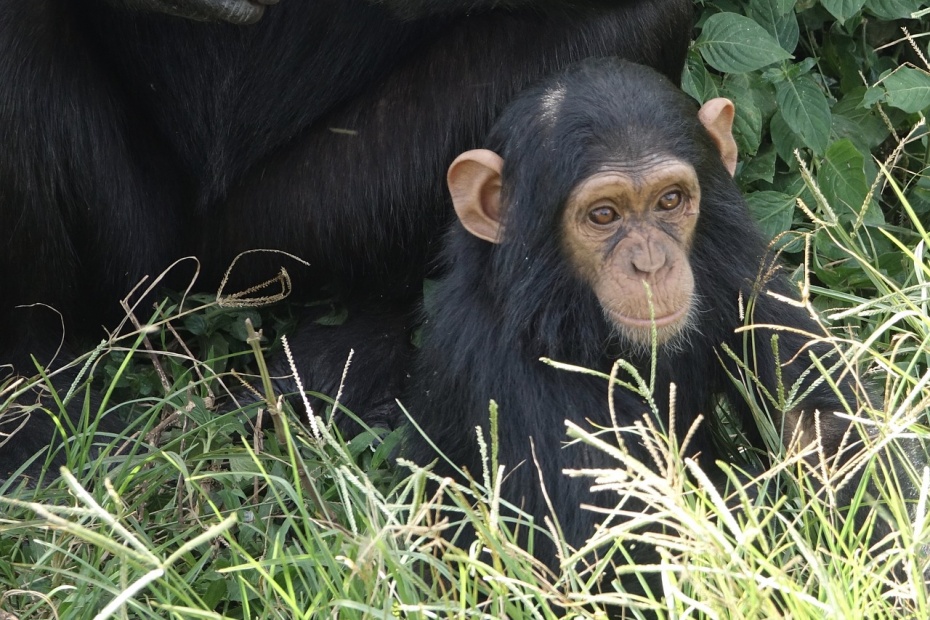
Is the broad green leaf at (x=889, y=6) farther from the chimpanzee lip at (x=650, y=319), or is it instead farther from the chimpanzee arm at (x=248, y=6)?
the chimpanzee lip at (x=650, y=319)

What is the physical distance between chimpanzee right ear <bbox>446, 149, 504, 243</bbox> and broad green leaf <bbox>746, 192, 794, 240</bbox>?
125cm

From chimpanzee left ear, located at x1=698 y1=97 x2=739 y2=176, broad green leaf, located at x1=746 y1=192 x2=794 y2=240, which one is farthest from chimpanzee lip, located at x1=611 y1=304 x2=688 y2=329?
broad green leaf, located at x1=746 y1=192 x2=794 y2=240

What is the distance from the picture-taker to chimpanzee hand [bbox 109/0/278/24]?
3.38 metres

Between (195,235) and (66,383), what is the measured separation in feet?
1.97

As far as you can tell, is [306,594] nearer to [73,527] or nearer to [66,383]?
[73,527]

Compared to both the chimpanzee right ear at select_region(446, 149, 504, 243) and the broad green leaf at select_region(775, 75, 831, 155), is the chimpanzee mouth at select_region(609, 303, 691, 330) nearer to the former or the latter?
the chimpanzee right ear at select_region(446, 149, 504, 243)

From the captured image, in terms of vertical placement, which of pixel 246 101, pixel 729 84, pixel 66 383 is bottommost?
pixel 66 383

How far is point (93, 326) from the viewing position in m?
4.08

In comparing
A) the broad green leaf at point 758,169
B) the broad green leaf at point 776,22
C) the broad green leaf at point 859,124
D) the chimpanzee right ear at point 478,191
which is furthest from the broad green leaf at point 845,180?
the chimpanzee right ear at point 478,191

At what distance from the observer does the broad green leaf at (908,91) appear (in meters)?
4.22

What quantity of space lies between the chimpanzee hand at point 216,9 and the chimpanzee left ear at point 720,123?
1.11 meters

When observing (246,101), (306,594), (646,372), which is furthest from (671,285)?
(246,101)

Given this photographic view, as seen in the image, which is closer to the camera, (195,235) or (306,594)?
(306,594)

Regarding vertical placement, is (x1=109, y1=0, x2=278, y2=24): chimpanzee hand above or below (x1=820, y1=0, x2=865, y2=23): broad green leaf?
above
